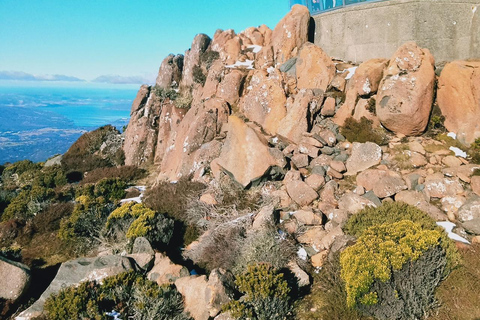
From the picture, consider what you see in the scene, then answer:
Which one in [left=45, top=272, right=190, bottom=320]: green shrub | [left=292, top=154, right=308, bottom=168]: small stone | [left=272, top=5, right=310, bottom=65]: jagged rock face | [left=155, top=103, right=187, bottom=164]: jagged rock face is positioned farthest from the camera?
[left=155, top=103, right=187, bottom=164]: jagged rock face

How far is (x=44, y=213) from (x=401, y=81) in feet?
51.3

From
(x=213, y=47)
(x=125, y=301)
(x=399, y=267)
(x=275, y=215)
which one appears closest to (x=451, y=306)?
(x=399, y=267)

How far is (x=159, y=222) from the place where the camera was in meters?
9.80

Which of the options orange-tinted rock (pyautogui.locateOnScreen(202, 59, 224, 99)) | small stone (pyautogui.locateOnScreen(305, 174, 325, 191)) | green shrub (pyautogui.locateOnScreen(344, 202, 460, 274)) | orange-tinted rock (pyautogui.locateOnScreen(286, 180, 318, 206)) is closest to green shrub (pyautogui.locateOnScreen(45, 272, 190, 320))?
green shrub (pyautogui.locateOnScreen(344, 202, 460, 274))

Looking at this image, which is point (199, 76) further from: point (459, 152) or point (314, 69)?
point (459, 152)

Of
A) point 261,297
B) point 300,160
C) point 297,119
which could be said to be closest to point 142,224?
point 261,297

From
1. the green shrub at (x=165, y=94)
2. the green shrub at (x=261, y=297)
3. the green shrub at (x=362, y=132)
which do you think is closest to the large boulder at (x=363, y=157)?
the green shrub at (x=362, y=132)

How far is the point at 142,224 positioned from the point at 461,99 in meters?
12.4

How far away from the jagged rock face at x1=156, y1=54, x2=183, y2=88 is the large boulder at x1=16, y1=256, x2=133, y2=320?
16.6m

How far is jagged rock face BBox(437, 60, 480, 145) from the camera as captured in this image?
10.6m

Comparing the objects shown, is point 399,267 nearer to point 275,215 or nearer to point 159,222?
point 275,215

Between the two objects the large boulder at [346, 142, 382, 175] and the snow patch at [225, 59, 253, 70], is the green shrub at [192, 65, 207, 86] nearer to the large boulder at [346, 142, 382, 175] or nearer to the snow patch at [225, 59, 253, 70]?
the snow patch at [225, 59, 253, 70]

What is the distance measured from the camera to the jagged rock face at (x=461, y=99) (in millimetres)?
10641

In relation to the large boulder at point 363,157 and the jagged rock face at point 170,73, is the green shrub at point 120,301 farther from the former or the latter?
the jagged rock face at point 170,73
